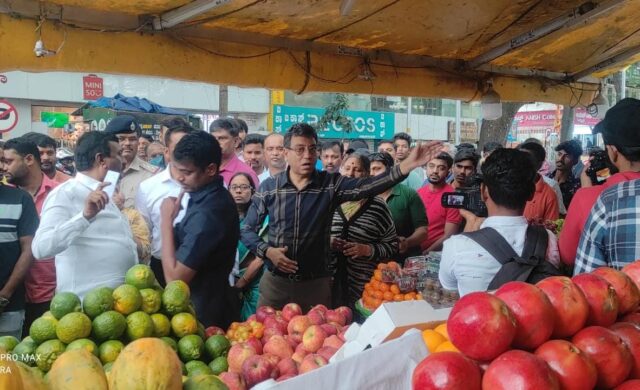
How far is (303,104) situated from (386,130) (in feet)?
15.4

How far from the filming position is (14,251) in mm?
3527

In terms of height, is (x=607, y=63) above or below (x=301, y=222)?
above

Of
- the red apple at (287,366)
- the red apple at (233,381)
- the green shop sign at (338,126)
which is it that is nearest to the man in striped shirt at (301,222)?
the red apple at (287,366)

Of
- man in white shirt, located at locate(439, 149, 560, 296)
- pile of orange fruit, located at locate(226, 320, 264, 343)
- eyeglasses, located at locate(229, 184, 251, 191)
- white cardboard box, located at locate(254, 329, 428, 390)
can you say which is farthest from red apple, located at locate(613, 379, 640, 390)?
eyeglasses, located at locate(229, 184, 251, 191)

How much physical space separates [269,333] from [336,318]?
0.34 m

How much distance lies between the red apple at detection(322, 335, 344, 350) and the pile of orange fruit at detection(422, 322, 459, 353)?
2.80ft

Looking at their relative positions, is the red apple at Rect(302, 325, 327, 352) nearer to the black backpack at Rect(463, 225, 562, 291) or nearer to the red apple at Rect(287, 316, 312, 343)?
the red apple at Rect(287, 316, 312, 343)

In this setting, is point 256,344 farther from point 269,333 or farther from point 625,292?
point 625,292

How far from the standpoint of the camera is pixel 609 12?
423 cm

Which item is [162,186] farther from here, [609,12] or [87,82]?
[87,82]

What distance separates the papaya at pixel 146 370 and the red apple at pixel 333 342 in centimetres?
104

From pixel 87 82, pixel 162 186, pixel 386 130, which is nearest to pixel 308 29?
pixel 162 186

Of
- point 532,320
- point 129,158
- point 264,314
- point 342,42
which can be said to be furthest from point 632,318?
point 129,158

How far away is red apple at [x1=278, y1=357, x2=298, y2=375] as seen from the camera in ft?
6.66
